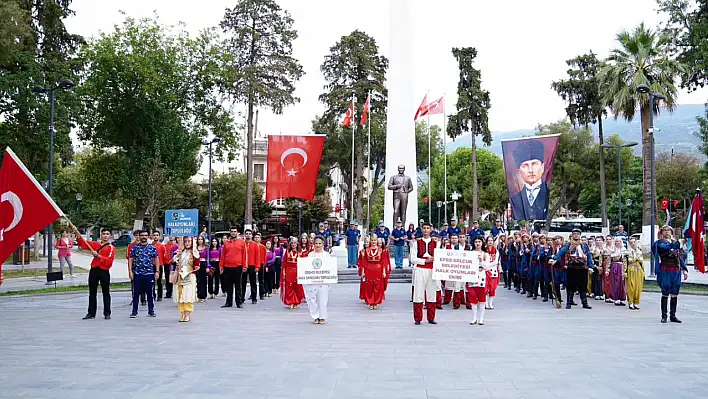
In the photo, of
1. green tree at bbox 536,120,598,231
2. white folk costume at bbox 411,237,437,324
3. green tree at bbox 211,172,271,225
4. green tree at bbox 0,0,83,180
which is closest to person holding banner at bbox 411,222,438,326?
white folk costume at bbox 411,237,437,324

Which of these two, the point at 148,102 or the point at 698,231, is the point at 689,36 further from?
the point at 148,102

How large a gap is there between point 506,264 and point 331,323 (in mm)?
9615

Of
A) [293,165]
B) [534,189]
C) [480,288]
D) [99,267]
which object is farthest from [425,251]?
[293,165]

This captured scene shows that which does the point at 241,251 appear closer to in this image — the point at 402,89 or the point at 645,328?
the point at 645,328

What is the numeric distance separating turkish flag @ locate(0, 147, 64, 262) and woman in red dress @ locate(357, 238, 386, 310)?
6643mm

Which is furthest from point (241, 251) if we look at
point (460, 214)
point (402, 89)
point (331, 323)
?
point (460, 214)

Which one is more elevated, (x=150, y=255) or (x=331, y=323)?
(x=150, y=255)

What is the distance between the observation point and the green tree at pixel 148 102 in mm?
37094

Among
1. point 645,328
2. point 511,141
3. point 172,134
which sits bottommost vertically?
point 645,328

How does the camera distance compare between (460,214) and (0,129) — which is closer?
(0,129)

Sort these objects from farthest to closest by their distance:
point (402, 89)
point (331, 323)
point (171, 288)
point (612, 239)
Answer: point (402, 89) → point (171, 288) → point (612, 239) → point (331, 323)

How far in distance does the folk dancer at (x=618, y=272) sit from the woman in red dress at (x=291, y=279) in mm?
7877

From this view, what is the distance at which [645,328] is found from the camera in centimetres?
1158

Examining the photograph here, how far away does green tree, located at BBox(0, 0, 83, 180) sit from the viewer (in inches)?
1150
